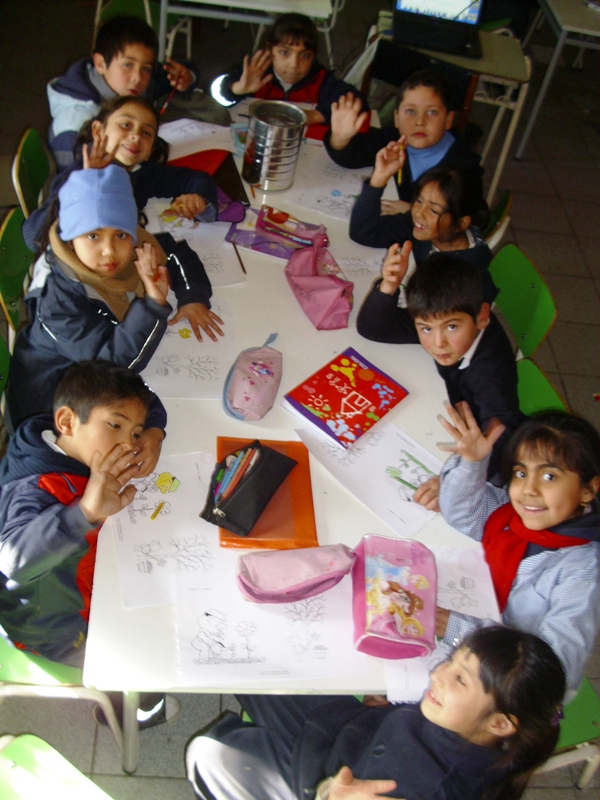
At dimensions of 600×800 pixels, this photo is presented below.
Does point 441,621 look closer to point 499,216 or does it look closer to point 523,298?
point 523,298

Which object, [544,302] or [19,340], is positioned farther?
[544,302]

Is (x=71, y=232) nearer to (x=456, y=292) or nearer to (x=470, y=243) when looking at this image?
(x=456, y=292)

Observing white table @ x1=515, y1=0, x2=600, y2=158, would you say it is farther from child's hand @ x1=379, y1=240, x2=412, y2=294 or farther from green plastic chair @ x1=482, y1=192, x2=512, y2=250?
child's hand @ x1=379, y1=240, x2=412, y2=294

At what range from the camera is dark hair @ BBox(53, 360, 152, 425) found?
4.85 ft

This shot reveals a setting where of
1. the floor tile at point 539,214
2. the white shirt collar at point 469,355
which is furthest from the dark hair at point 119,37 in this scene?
the floor tile at point 539,214

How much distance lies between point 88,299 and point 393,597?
1.03 meters

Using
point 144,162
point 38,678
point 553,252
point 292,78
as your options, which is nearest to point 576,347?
point 553,252

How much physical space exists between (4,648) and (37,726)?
0.53 meters

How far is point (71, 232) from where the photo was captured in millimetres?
1726

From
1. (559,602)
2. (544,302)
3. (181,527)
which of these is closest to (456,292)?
(544,302)

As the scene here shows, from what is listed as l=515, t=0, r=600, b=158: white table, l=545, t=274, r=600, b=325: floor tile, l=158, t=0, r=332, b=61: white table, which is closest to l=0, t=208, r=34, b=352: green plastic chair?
l=158, t=0, r=332, b=61: white table

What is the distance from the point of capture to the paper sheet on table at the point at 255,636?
125 cm

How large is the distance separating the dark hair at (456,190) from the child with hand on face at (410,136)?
21 cm

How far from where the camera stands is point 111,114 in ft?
7.13
